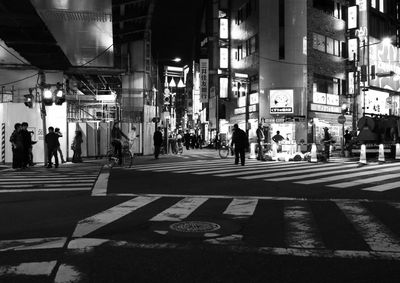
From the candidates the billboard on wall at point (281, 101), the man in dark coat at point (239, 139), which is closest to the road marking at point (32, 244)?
the man in dark coat at point (239, 139)

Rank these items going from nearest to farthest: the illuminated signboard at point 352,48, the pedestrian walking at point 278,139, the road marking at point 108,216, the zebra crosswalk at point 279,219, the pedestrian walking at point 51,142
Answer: the zebra crosswalk at point 279,219, the road marking at point 108,216, the pedestrian walking at point 51,142, the pedestrian walking at point 278,139, the illuminated signboard at point 352,48

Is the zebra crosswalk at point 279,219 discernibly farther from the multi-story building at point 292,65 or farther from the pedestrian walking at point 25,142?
the multi-story building at point 292,65

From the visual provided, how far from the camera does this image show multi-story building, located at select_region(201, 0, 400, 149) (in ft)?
121

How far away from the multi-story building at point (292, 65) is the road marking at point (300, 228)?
26553mm

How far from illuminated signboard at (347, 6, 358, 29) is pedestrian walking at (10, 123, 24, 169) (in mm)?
32005

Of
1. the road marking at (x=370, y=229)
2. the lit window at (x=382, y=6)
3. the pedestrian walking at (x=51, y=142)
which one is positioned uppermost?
the lit window at (x=382, y=6)

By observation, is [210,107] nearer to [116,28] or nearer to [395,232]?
[116,28]

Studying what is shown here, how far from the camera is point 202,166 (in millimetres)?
19922

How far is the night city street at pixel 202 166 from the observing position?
524 centimetres

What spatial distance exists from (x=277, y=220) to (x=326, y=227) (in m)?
0.88

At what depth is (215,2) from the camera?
5538cm

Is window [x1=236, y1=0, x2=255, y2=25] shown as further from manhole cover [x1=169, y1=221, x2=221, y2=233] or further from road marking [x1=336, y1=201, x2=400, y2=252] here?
manhole cover [x1=169, y1=221, x2=221, y2=233]

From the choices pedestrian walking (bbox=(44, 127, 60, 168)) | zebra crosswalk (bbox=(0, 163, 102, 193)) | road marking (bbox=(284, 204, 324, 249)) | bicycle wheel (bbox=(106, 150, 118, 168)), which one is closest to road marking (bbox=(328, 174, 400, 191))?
road marking (bbox=(284, 204, 324, 249))

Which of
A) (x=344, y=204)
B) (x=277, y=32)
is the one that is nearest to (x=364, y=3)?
(x=277, y=32)
